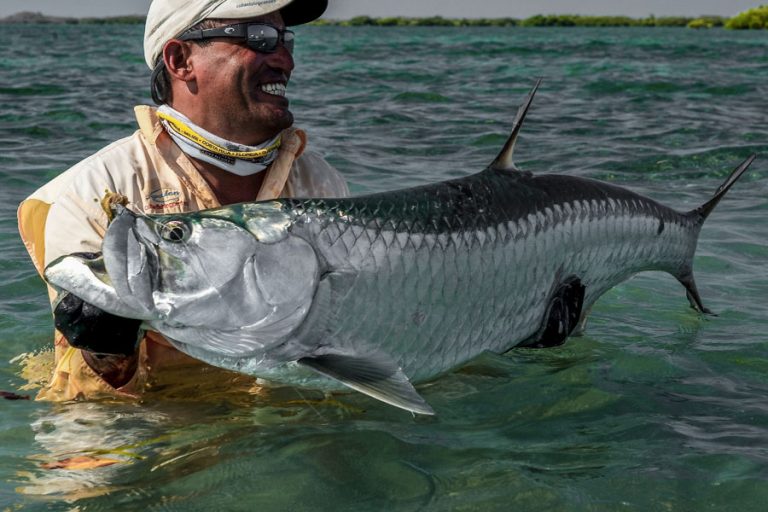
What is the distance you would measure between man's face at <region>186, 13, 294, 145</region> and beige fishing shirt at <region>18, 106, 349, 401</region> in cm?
22

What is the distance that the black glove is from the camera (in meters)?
3.43

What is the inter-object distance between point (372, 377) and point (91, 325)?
3.18 ft

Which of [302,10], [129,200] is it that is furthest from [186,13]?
[129,200]

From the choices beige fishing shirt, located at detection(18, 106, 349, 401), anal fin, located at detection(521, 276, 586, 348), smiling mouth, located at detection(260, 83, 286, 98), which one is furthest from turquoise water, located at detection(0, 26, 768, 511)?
smiling mouth, located at detection(260, 83, 286, 98)

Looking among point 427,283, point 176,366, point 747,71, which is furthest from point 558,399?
point 747,71

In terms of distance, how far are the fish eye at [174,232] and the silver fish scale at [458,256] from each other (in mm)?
382

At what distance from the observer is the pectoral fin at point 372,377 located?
3314 millimetres

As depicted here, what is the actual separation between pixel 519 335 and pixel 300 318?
113 centimetres

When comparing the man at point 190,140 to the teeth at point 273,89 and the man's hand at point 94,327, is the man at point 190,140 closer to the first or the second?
the teeth at point 273,89

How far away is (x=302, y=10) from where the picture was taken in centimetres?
482

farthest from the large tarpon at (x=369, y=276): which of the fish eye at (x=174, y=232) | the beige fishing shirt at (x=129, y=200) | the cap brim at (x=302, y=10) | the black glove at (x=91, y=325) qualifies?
the cap brim at (x=302, y=10)

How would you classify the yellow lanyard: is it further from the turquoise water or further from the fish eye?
the fish eye

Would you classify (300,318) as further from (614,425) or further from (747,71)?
(747,71)

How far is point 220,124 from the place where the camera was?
454 cm
